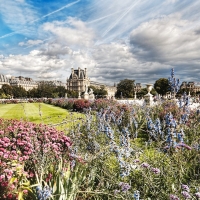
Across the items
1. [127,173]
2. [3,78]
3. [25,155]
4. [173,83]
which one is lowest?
[25,155]

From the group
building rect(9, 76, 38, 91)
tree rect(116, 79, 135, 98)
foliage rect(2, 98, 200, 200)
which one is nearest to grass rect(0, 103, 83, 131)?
foliage rect(2, 98, 200, 200)

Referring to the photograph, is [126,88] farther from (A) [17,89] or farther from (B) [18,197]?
(B) [18,197]

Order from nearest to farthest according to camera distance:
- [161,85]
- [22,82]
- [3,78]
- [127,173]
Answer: [127,173]
[161,85]
[3,78]
[22,82]

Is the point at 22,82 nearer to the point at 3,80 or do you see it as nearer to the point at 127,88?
the point at 3,80

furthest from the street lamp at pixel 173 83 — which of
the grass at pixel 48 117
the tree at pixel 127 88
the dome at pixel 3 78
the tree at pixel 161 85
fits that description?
the dome at pixel 3 78

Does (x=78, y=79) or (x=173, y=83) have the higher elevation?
(x=78, y=79)

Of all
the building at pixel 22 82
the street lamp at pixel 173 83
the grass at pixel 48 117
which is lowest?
the grass at pixel 48 117

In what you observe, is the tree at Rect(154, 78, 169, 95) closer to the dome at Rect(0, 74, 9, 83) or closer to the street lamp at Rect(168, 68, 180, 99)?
the street lamp at Rect(168, 68, 180, 99)

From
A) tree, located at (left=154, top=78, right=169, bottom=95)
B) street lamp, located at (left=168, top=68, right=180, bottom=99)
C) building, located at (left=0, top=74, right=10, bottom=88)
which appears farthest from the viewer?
building, located at (left=0, top=74, right=10, bottom=88)

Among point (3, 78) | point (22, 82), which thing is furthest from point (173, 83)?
point (22, 82)

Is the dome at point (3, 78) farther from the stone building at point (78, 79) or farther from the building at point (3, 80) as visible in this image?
the stone building at point (78, 79)

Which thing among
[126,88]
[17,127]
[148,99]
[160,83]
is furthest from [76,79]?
[17,127]

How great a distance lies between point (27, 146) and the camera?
4.74 metres

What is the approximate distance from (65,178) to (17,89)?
98476 millimetres
